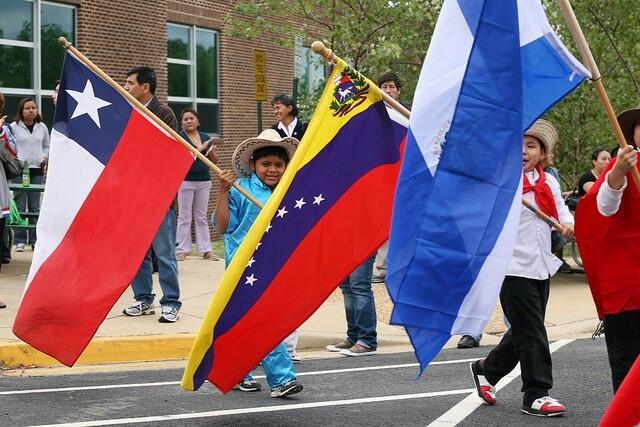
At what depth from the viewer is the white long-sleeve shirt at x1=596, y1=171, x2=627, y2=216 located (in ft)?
19.9

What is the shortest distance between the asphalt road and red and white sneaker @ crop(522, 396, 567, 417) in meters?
0.05

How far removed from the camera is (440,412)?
7.48 meters

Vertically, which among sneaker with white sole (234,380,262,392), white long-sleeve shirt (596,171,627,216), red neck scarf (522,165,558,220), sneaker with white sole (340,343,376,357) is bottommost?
sneaker with white sole (340,343,376,357)

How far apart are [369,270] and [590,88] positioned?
8.23 metres

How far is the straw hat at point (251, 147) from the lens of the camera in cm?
789

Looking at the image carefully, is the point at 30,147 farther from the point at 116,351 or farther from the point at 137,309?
the point at 116,351

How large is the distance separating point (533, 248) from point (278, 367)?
1.70 m

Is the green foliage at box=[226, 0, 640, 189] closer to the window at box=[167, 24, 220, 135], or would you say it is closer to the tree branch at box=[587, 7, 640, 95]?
the tree branch at box=[587, 7, 640, 95]

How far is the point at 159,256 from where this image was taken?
10.8m

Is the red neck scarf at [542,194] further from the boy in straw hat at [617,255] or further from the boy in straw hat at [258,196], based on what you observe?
the boy in straw hat at [258,196]

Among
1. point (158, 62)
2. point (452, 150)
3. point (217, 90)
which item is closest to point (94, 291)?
point (452, 150)

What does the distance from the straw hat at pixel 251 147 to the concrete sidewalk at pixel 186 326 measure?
2486 mm

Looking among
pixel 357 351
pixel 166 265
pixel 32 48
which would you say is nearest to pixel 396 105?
pixel 357 351

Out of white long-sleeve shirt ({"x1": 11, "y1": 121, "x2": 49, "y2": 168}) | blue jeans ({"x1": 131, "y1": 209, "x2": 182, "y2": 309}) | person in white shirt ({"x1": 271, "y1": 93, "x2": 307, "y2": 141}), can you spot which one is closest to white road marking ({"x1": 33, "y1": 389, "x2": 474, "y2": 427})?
blue jeans ({"x1": 131, "y1": 209, "x2": 182, "y2": 309})
